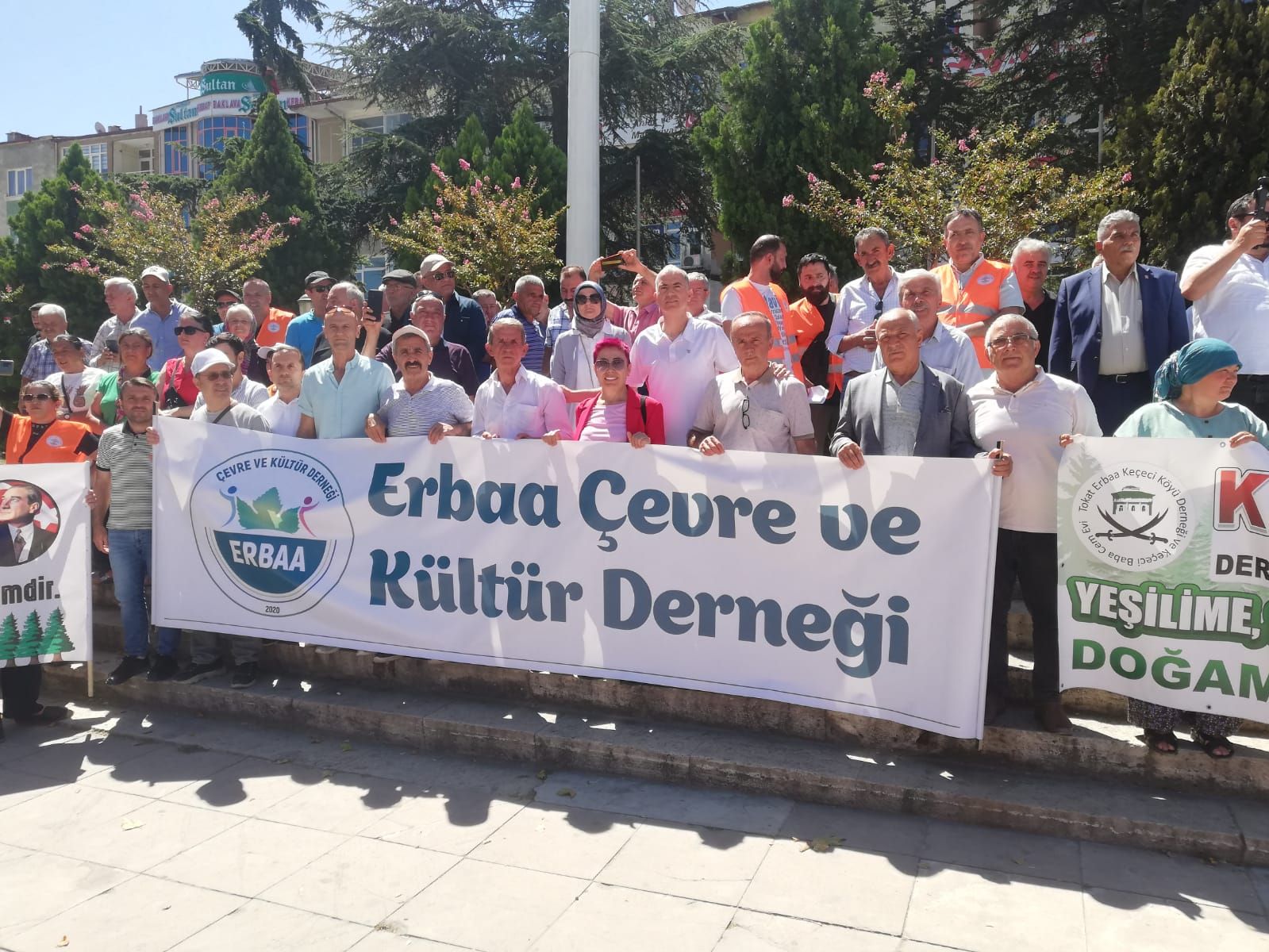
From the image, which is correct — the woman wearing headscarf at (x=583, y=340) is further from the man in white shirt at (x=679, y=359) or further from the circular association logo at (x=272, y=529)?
the circular association logo at (x=272, y=529)

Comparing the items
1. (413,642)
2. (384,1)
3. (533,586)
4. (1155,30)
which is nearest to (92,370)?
(413,642)

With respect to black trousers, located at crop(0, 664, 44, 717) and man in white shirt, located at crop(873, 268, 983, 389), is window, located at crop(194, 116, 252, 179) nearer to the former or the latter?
black trousers, located at crop(0, 664, 44, 717)

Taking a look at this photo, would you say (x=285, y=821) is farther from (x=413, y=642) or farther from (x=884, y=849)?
(x=884, y=849)

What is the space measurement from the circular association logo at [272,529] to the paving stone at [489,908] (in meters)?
2.21

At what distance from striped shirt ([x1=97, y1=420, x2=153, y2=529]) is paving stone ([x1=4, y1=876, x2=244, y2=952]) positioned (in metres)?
2.49

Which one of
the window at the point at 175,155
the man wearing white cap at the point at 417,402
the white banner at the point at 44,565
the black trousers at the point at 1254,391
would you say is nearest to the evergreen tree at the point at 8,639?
the white banner at the point at 44,565

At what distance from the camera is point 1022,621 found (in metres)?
4.89

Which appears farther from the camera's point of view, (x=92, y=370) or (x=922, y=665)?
(x=92, y=370)

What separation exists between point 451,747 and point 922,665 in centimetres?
236

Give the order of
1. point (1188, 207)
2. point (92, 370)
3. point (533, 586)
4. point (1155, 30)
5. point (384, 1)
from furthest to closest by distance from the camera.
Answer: point (384, 1) < point (1155, 30) < point (1188, 207) < point (92, 370) < point (533, 586)

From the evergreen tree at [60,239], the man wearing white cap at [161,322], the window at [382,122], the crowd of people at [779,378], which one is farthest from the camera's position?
the window at [382,122]

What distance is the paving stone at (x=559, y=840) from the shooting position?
3.68m

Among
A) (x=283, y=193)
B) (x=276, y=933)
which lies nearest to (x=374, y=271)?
(x=283, y=193)

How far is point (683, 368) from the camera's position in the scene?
5289 millimetres
